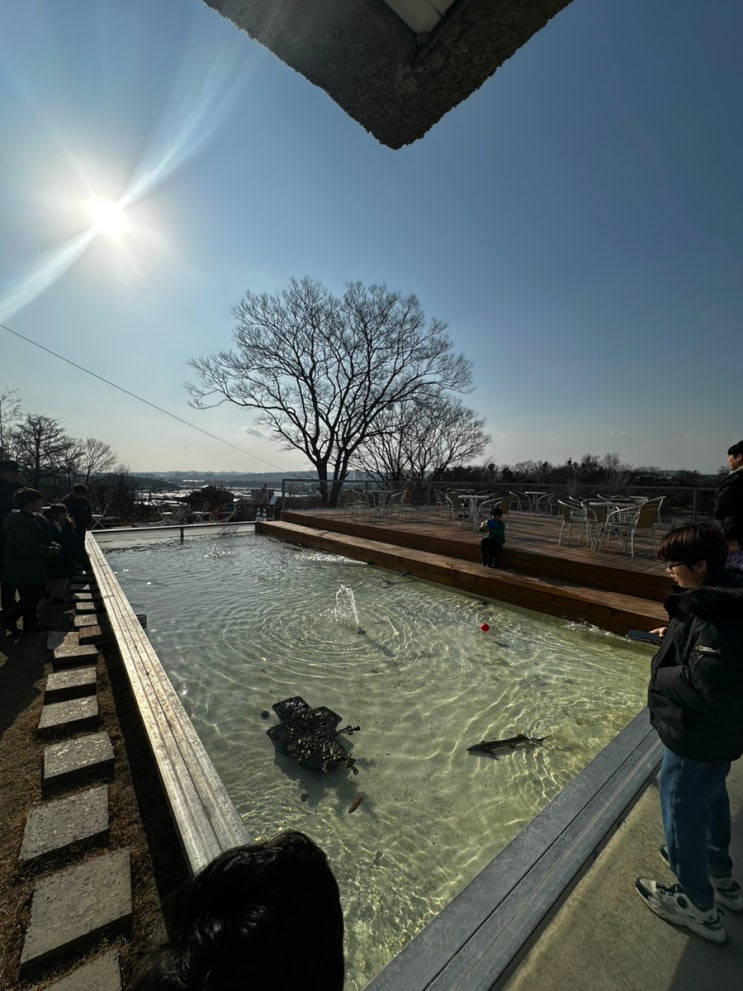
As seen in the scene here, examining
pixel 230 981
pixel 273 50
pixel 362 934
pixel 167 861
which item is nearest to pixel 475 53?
pixel 273 50

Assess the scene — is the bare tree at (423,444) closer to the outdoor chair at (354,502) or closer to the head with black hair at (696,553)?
the outdoor chair at (354,502)

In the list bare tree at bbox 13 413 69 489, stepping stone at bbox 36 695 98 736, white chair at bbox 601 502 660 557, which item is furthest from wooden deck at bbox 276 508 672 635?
bare tree at bbox 13 413 69 489

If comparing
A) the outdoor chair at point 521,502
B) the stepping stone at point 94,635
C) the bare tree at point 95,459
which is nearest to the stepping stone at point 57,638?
the stepping stone at point 94,635

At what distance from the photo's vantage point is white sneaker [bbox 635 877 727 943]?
1331mm

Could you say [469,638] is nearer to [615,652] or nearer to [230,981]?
[615,652]

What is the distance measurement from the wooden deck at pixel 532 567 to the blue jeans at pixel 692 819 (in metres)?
3.72

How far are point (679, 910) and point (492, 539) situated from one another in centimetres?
554

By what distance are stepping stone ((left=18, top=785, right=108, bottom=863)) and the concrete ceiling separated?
133 inches

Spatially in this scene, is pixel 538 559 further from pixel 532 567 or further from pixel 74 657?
pixel 74 657

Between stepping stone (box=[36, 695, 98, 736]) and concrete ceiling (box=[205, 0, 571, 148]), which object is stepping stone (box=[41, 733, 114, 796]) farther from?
concrete ceiling (box=[205, 0, 571, 148])

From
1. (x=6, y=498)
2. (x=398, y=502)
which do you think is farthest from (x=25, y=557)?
(x=398, y=502)

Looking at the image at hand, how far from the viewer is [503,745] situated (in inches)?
117

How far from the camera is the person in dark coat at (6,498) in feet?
15.0

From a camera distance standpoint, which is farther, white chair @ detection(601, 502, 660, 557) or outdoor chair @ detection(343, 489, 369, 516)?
outdoor chair @ detection(343, 489, 369, 516)
